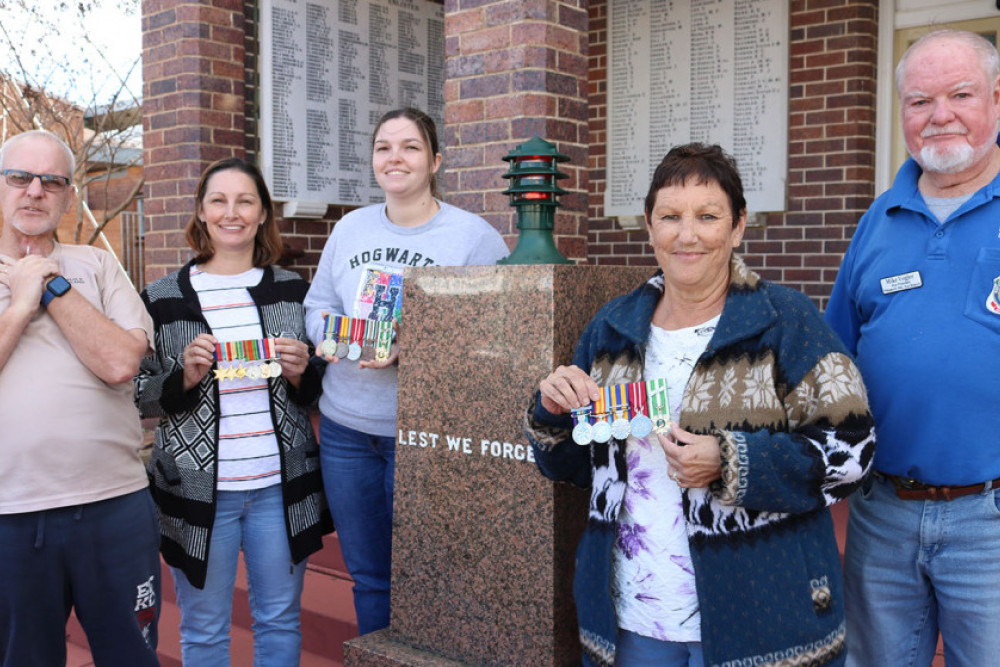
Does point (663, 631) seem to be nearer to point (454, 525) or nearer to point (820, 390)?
point (820, 390)

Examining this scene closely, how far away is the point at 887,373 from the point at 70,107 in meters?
8.73

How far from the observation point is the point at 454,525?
2875 mm

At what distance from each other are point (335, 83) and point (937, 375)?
466cm

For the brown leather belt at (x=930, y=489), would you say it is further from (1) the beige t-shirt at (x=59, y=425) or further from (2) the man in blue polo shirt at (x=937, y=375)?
(1) the beige t-shirt at (x=59, y=425)

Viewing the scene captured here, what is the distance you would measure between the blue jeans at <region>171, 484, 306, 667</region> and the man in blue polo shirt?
1.70 meters

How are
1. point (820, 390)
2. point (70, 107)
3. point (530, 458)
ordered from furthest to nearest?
1. point (70, 107)
2. point (530, 458)
3. point (820, 390)

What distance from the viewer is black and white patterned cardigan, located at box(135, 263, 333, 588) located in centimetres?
284

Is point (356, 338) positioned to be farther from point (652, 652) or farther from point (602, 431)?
point (652, 652)

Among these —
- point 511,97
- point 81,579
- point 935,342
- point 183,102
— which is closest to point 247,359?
point 81,579

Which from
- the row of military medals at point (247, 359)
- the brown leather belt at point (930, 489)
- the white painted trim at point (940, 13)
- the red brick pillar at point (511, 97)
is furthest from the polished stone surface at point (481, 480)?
the white painted trim at point (940, 13)

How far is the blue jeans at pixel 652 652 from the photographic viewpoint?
6.86 ft

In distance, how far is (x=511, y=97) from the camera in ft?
12.8

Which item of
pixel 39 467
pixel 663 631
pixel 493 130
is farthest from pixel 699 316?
pixel 493 130

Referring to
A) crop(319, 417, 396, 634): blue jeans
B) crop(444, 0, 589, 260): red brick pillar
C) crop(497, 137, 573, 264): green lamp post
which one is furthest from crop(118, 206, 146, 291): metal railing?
crop(497, 137, 573, 264): green lamp post
